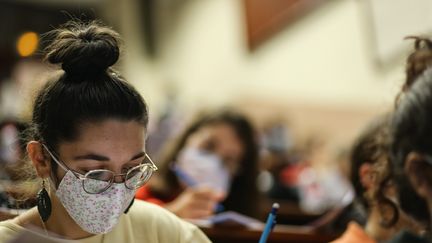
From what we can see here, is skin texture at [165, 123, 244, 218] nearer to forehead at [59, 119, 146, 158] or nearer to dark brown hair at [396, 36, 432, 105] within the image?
dark brown hair at [396, 36, 432, 105]

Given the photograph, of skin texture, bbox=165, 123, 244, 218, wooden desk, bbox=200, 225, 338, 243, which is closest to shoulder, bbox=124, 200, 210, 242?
wooden desk, bbox=200, 225, 338, 243

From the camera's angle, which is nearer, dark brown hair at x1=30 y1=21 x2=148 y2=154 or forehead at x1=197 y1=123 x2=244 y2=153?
dark brown hair at x1=30 y1=21 x2=148 y2=154

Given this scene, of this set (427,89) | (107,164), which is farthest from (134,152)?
Result: (427,89)

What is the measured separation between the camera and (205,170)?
311 cm

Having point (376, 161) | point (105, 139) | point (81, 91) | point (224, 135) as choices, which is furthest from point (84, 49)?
point (224, 135)

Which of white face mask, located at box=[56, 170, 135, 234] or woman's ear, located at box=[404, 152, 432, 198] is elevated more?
woman's ear, located at box=[404, 152, 432, 198]

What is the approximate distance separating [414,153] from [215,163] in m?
1.94

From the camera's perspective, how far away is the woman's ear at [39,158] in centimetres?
155

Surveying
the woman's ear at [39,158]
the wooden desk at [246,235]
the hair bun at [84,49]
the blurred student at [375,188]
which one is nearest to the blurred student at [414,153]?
the blurred student at [375,188]

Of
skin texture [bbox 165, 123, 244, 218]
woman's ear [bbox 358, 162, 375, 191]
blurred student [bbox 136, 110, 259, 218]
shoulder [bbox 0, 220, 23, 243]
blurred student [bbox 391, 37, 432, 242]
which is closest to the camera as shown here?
blurred student [bbox 391, 37, 432, 242]

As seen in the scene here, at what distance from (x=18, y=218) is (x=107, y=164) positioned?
0.81ft

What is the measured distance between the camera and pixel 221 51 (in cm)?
866

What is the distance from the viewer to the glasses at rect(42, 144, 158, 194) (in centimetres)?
149

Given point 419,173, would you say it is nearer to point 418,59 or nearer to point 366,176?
point 418,59
